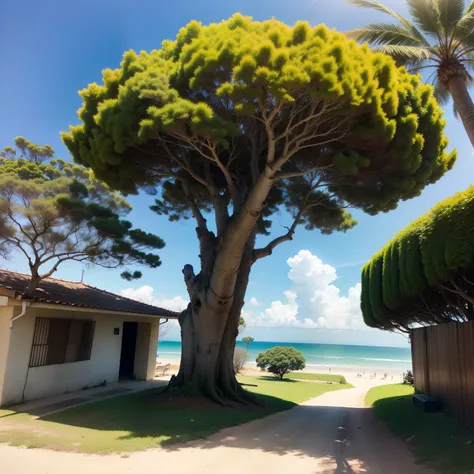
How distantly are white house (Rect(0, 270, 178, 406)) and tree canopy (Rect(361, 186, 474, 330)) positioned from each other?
9.50 meters

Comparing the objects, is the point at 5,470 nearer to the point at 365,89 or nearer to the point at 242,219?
the point at 242,219

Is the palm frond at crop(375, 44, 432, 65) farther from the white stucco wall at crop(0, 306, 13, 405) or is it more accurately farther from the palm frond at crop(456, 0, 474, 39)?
the white stucco wall at crop(0, 306, 13, 405)

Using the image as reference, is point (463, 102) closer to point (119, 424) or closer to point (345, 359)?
point (119, 424)

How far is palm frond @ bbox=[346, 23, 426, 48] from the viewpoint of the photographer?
11.5m

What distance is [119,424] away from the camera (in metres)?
8.03

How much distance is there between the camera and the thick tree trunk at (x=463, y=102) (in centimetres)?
975

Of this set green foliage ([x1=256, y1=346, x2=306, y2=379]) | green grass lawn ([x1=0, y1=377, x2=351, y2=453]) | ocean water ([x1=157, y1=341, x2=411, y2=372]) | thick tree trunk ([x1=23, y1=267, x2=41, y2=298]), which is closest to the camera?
green grass lawn ([x1=0, y1=377, x2=351, y2=453])

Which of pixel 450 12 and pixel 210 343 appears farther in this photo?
pixel 210 343

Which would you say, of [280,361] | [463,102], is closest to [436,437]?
[463,102]

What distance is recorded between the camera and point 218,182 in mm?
13180

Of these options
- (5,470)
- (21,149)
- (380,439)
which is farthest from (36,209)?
(380,439)

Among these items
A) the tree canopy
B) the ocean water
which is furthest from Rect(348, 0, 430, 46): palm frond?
the ocean water

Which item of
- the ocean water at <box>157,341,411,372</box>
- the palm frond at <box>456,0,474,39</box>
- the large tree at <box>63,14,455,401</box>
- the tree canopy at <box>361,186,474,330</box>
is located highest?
the palm frond at <box>456,0,474,39</box>

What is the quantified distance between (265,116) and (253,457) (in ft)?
22.4
